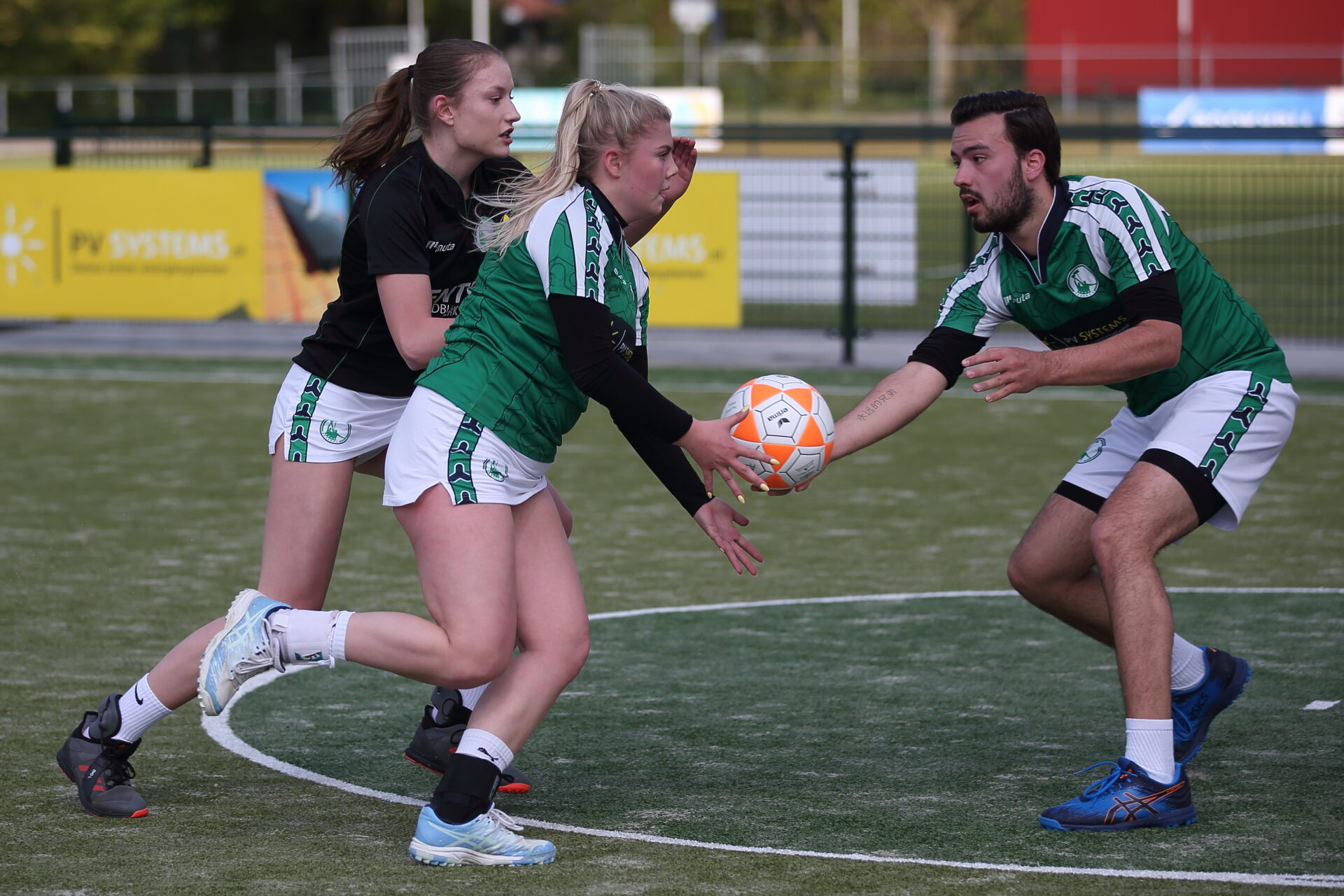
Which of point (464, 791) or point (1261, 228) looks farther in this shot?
point (1261, 228)

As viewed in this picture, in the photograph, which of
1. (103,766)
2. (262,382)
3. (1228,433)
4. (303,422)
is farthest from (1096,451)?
(262,382)

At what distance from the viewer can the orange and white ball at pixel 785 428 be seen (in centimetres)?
489

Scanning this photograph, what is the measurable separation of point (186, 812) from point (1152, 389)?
9.89 ft

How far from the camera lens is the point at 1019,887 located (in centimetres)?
426

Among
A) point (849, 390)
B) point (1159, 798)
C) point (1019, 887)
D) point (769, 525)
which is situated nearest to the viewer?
point (1019, 887)

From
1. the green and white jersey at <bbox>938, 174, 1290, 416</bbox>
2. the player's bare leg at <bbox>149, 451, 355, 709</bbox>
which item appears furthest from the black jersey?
the green and white jersey at <bbox>938, 174, 1290, 416</bbox>

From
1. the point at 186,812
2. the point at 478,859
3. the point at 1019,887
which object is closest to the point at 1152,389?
the point at 1019,887

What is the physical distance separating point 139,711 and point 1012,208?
2.81m

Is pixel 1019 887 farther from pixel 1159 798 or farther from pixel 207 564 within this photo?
pixel 207 564

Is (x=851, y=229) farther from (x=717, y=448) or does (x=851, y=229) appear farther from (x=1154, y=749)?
(x=717, y=448)

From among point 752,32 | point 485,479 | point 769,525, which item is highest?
point 752,32

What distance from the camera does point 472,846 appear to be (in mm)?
4461

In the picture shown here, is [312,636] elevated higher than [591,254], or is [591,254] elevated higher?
[591,254]

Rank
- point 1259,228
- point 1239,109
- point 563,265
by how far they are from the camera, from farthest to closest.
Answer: point 1239,109 < point 1259,228 < point 563,265
